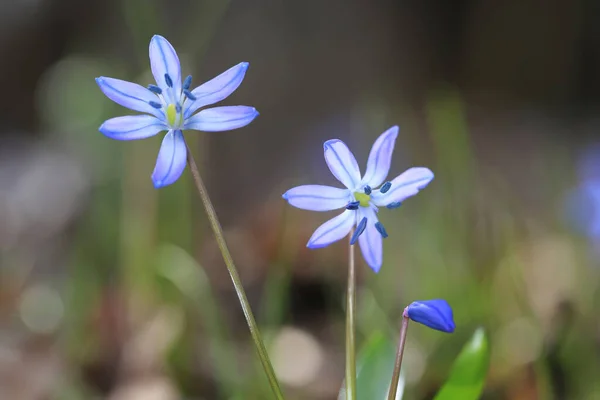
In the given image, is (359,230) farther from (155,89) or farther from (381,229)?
(155,89)

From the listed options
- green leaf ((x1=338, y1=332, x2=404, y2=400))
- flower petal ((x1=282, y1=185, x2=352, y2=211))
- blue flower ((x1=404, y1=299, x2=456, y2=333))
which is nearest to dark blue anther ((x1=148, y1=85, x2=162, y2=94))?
flower petal ((x1=282, y1=185, x2=352, y2=211))

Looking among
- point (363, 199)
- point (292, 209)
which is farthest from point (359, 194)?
point (292, 209)

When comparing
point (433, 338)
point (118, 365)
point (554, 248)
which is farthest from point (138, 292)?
point (554, 248)

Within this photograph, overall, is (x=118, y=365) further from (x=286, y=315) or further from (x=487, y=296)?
(x=487, y=296)

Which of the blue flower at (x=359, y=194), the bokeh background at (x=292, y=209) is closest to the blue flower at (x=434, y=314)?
the blue flower at (x=359, y=194)

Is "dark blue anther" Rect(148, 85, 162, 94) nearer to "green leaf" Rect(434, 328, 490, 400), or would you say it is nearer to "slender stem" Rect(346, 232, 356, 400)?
"slender stem" Rect(346, 232, 356, 400)

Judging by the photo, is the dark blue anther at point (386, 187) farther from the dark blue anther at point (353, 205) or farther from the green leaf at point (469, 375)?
the green leaf at point (469, 375)
